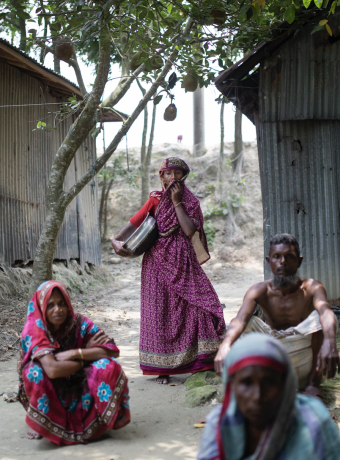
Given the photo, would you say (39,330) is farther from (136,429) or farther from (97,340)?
(136,429)

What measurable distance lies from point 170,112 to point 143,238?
2515 millimetres

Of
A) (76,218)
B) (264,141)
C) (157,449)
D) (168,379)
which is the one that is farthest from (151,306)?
(76,218)

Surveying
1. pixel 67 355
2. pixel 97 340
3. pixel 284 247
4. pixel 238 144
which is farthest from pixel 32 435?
pixel 238 144

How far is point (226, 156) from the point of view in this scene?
19484 millimetres

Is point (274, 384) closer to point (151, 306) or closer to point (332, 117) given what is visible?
point (151, 306)

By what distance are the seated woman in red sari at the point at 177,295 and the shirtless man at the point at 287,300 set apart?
3.12 ft

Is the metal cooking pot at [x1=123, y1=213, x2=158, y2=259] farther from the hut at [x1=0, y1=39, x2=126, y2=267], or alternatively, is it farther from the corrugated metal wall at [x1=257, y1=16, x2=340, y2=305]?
the hut at [x1=0, y1=39, x2=126, y2=267]

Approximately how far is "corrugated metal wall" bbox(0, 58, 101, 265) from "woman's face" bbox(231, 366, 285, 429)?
698 cm

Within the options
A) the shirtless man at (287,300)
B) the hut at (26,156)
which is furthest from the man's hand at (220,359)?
the hut at (26,156)

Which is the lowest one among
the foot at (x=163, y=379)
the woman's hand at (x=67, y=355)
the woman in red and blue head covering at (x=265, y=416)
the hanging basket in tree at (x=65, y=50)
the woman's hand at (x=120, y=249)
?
the foot at (x=163, y=379)

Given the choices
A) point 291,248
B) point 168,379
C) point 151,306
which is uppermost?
point 291,248

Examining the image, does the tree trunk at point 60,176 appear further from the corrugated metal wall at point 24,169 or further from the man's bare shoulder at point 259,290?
the man's bare shoulder at point 259,290

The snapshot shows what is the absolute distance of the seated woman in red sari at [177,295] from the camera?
13.7 feet

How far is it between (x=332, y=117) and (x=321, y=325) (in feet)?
10.7
